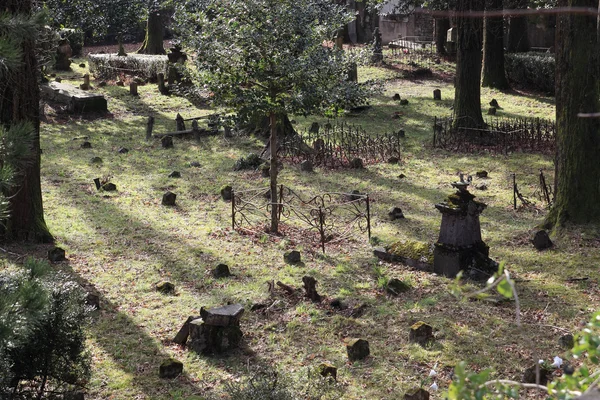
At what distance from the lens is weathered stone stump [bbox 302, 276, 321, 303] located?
33.0 feet

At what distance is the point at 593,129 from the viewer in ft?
38.9

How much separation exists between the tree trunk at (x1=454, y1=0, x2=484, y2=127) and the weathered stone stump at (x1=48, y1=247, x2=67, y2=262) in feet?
38.6

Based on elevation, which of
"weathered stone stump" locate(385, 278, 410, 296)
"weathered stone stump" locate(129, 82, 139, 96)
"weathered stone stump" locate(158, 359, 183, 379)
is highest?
"weathered stone stump" locate(129, 82, 139, 96)

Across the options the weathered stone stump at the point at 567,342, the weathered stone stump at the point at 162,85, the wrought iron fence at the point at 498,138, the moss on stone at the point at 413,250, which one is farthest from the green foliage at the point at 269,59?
the weathered stone stump at the point at 162,85

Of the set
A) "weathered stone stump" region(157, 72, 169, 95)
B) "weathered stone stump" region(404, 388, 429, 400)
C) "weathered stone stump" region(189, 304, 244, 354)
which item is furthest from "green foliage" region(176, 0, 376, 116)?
"weathered stone stump" region(157, 72, 169, 95)

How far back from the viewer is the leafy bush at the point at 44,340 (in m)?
5.63

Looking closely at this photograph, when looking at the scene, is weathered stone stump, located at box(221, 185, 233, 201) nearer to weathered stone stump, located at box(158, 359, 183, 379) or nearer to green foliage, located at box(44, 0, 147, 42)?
weathered stone stump, located at box(158, 359, 183, 379)

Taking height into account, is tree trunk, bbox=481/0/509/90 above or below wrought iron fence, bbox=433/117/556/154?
above

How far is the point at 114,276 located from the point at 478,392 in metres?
8.44

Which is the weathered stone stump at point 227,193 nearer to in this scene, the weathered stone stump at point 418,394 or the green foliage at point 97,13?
the weathered stone stump at point 418,394

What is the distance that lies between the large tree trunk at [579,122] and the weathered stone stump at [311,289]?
4.31m

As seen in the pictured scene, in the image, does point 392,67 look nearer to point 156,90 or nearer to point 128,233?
point 156,90

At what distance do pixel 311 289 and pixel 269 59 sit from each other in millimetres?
3834

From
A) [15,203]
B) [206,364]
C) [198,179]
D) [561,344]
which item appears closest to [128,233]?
[15,203]
